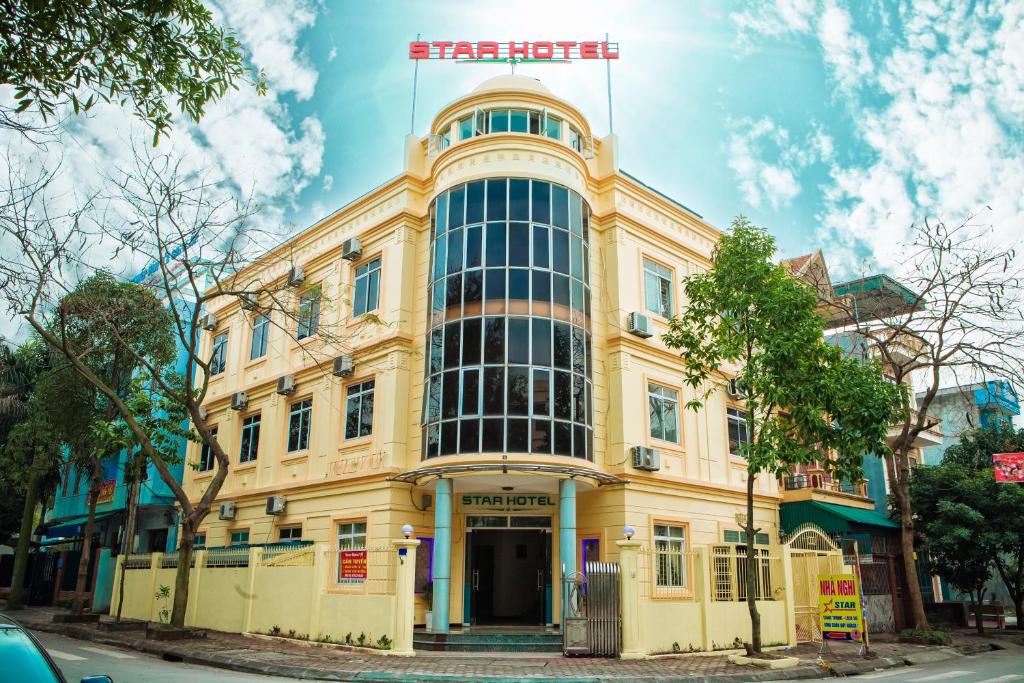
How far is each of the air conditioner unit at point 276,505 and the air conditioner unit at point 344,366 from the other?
3749 mm

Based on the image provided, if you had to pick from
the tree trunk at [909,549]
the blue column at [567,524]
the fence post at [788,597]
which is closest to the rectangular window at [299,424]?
the blue column at [567,524]

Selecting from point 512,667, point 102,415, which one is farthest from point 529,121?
point 102,415

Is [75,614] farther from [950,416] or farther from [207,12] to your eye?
[950,416]

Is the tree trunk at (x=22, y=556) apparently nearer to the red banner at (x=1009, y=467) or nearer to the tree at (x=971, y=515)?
the tree at (x=971, y=515)

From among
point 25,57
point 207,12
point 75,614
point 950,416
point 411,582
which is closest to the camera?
point 25,57

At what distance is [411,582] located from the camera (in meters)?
14.1

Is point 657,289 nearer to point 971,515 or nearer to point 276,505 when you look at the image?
point 971,515

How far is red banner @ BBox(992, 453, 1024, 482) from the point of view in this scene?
21.8 metres

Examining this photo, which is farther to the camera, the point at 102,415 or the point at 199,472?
the point at 199,472

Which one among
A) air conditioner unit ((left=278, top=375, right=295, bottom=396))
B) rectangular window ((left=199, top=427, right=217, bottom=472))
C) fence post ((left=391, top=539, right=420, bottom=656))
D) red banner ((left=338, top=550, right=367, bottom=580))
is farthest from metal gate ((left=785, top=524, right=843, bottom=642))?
rectangular window ((left=199, top=427, right=217, bottom=472))

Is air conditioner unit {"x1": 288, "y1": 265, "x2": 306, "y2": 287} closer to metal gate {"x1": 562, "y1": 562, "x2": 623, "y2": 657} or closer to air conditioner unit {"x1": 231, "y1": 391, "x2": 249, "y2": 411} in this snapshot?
air conditioner unit {"x1": 231, "y1": 391, "x2": 249, "y2": 411}

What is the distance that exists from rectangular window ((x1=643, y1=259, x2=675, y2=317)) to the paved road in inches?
502

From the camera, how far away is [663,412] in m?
19.5

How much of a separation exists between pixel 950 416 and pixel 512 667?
3214 cm
